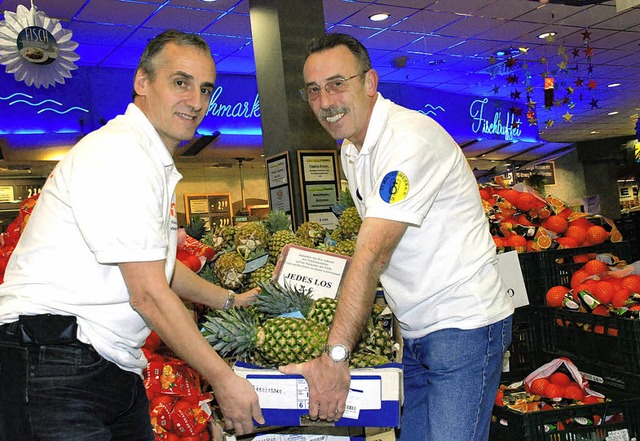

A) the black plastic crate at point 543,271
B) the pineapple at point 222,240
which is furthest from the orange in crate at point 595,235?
the pineapple at point 222,240

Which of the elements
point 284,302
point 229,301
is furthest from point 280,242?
point 284,302

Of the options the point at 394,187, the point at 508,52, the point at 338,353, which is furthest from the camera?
the point at 508,52

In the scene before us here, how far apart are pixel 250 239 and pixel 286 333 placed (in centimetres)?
104

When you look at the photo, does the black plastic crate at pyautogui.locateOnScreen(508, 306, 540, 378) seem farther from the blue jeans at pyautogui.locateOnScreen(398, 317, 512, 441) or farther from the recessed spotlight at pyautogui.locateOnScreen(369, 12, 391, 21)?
the recessed spotlight at pyautogui.locateOnScreen(369, 12, 391, 21)

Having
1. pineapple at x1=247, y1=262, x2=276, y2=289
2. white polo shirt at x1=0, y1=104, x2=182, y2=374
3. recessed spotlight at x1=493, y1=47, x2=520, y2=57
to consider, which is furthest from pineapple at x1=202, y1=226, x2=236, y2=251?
recessed spotlight at x1=493, y1=47, x2=520, y2=57

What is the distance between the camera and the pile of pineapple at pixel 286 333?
71.6 inches

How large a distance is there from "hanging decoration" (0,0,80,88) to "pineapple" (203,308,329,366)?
300 cm

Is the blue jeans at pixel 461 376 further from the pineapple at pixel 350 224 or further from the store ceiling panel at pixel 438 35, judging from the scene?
the store ceiling panel at pixel 438 35

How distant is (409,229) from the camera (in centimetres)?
197

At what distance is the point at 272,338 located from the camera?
6.02 feet

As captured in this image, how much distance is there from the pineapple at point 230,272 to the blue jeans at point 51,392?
908 millimetres

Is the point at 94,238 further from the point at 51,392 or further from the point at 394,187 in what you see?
the point at 394,187

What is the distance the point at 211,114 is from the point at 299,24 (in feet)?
11.0

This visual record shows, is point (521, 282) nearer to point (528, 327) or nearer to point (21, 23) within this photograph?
point (528, 327)
